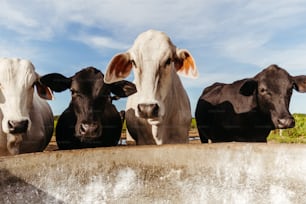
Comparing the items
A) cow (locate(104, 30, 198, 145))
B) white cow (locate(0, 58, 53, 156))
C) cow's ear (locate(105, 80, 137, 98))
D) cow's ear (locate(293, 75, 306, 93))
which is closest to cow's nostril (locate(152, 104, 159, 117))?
cow (locate(104, 30, 198, 145))

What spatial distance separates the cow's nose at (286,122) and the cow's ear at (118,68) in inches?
56.4

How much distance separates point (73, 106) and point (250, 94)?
1.82 metres

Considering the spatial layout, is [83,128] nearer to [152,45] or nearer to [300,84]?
[152,45]

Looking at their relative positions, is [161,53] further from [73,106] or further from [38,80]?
[38,80]

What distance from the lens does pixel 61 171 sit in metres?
1.83

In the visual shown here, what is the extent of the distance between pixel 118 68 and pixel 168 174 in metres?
2.05

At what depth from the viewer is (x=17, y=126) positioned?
3.42 meters

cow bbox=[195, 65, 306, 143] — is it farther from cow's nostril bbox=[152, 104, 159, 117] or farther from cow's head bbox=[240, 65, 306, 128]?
cow's nostril bbox=[152, 104, 159, 117]

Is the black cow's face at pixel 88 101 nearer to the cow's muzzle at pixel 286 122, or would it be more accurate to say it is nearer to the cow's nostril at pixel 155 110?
the cow's nostril at pixel 155 110

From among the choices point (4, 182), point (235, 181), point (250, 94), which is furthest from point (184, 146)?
point (250, 94)

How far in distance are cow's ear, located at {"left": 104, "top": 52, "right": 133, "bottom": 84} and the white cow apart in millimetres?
629

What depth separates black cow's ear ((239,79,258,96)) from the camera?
14.6 ft

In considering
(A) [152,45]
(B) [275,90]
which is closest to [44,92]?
(A) [152,45]

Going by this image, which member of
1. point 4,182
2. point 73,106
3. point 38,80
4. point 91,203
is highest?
point 38,80
